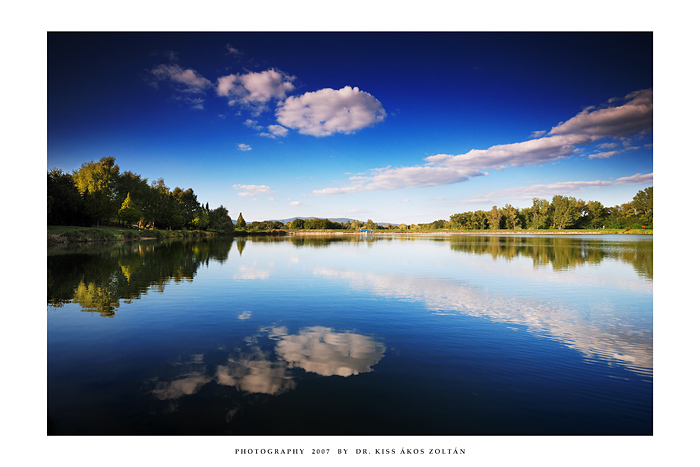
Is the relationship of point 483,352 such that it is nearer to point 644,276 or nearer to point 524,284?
point 524,284

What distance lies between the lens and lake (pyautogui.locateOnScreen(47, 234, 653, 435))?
545 cm

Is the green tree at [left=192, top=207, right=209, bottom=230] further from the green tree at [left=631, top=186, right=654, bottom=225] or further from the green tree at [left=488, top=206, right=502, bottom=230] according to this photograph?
the green tree at [left=488, top=206, right=502, bottom=230]

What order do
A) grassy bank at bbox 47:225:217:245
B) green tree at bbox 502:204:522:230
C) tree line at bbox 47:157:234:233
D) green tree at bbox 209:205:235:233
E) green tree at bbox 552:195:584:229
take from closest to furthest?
grassy bank at bbox 47:225:217:245 < tree line at bbox 47:157:234:233 < green tree at bbox 209:205:235:233 < green tree at bbox 552:195:584:229 < green tree at bbox 502:204:522:230

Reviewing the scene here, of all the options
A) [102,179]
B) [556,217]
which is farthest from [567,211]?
[102,179]

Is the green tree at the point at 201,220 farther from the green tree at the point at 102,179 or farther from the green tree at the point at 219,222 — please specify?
the green tree at the point at 102,179

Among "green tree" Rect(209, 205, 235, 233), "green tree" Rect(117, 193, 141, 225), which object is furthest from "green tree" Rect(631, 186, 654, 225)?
"green tree" Rect(209, 205, 235, 233)

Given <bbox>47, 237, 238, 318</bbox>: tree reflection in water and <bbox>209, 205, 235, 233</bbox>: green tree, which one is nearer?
<bbox>47, 237, 238, 318</bbox>: tree reflection in water

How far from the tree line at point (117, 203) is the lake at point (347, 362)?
56.8 meters

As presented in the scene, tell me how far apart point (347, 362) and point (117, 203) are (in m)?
94.0

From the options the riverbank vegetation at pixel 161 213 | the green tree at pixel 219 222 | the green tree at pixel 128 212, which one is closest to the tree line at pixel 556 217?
the riverbank vegetation at pixel 161 213

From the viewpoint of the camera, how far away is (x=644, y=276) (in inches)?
837

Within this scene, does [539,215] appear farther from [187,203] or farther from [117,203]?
[117,203]

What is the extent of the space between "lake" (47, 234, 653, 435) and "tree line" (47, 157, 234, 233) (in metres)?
56.8
